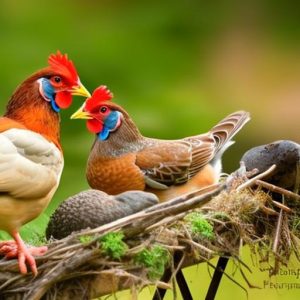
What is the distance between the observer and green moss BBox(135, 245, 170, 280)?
183 centimetres

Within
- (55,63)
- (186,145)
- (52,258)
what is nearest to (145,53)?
(186,145)

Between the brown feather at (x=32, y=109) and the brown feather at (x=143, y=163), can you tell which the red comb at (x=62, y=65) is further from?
the brown feather at (x=143, y=163)

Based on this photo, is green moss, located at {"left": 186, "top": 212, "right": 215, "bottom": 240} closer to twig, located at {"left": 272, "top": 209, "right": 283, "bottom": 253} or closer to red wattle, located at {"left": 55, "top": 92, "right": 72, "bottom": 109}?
twig, located at {"left": 272, "top": 209, "right": 283, "bottom": 253}

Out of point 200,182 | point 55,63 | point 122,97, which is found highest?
point 55,63

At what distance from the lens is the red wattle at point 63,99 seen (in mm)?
2135

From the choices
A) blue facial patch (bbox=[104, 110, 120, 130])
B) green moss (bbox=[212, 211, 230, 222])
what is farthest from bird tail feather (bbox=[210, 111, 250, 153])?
green moss (bbox=[212, 211, 230, 222])

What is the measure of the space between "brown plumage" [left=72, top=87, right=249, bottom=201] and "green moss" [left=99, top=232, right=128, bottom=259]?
498 mm

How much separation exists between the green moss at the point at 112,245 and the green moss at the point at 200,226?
0.21 m

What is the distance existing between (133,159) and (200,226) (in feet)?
1.32

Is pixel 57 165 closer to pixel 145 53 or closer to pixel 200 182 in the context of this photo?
pixel 200 182

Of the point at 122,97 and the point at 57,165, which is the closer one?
the point at 57,165

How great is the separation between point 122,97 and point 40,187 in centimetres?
247

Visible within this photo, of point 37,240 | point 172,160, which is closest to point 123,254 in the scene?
point 37,240

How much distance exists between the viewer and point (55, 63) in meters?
2.14
